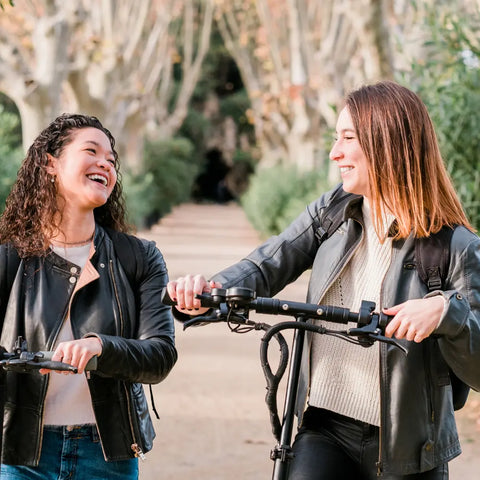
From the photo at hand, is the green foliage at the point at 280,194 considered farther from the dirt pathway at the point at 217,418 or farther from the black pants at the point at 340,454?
the black pants at the point at 340,454

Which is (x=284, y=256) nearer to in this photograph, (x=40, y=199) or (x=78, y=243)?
(x=78, y=243)

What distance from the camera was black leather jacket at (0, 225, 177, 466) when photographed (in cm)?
270

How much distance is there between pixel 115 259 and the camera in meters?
2.94

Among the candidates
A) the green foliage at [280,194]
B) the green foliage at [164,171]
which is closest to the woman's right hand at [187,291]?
the green foliage at [280,194]

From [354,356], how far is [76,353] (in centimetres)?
86

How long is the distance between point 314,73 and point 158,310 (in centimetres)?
2195

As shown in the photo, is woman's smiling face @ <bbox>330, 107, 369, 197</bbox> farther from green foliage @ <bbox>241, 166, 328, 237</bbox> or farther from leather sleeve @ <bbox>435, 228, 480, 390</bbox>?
green foliage @ <bbox>241, 166, 328, 237</bbox>

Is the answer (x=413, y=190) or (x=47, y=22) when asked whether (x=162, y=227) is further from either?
(x=413, y=190)

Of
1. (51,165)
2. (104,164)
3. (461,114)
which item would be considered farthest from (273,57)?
(104,164)

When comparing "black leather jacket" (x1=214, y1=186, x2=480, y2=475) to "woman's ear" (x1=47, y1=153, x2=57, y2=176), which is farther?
"woman's ear" (x1=47, y1=153, x2=57, y2=176)

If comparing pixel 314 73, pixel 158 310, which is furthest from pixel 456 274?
pixel 314 73

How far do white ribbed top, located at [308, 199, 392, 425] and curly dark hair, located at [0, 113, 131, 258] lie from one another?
872 millimetres

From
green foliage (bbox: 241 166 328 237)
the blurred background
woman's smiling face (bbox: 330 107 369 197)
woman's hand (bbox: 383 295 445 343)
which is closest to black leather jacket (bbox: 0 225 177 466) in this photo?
woman's smiling face (bbox: 330 107 369 197)

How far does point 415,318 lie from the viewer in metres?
2.31
